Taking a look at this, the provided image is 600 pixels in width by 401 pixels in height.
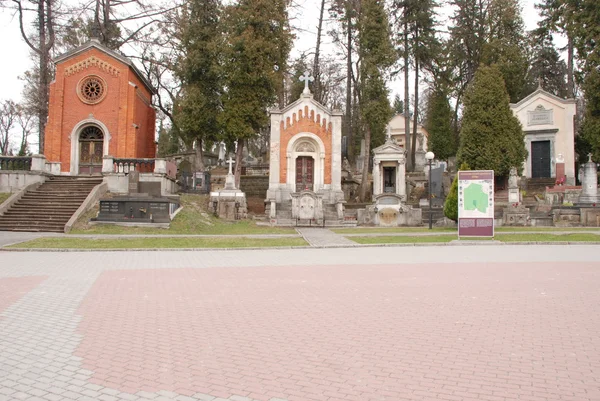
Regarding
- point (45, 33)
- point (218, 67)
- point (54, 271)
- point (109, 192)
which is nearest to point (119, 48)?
point (45, 33)

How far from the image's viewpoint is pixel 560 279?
8570 mm

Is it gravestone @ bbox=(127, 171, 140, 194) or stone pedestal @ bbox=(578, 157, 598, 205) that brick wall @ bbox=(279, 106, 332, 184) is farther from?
stone pedestal @ bbox=(578, 157, 598, 205)

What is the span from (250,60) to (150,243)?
16769 mm

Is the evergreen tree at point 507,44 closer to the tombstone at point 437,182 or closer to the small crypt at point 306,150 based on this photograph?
the tombstone at point 437,182

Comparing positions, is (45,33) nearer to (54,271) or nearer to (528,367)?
(54,271)

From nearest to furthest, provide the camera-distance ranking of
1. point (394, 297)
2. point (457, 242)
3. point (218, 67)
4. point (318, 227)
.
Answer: point (394, 297)
point (457, 242)
point (318, 227)
point (218, 67)

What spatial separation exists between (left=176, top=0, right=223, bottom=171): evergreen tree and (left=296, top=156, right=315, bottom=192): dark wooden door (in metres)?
5.88

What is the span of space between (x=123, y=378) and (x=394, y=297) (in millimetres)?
4442

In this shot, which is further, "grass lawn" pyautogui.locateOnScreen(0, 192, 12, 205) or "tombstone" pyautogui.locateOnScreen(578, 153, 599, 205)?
"tombstone" pyautogui.locateOnScreen(578, 153, 599, 205)

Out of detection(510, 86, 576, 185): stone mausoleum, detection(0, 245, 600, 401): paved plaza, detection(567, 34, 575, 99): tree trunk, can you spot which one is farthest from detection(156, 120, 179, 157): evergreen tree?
detection(0, 245, 600, 401): paved plaza

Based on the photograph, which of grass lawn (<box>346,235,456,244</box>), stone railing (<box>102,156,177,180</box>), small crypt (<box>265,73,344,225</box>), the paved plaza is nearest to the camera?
the paved plaza

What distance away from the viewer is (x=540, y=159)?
33.1 m

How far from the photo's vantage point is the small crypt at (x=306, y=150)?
2888cm

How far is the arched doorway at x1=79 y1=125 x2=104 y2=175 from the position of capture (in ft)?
97.1
